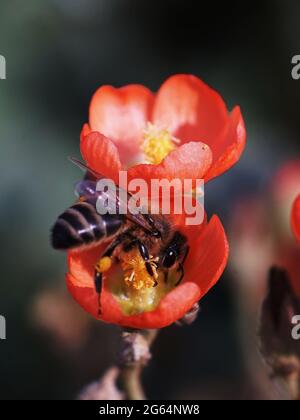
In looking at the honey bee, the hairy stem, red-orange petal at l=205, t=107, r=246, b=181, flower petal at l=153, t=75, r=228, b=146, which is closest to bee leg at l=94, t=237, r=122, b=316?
the honey bee

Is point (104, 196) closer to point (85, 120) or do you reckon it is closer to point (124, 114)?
point (124, 114)

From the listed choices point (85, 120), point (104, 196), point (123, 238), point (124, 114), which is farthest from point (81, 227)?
point (85, 120)

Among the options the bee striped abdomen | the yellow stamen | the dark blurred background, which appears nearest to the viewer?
the bee striped abdomen

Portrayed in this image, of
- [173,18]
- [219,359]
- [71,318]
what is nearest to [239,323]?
[219,359]

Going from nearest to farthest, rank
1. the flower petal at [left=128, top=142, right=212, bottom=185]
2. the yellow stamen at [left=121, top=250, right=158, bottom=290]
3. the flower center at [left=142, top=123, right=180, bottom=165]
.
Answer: the flower petal at [left=128, top=142, right=212, bottom=185] < the yellow stamen at [left=121, top=250, right=158, bottom=290] < the flower center at [left=142, top=123, right=180, bottom=165]

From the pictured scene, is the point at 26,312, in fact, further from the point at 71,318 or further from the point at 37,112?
the point at 37,112

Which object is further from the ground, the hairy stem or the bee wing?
the bee wing

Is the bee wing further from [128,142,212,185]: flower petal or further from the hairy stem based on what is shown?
the hairy stem

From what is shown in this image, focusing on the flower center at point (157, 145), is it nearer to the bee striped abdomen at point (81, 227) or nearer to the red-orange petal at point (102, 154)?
the red-orange petal at point (102, 154)
